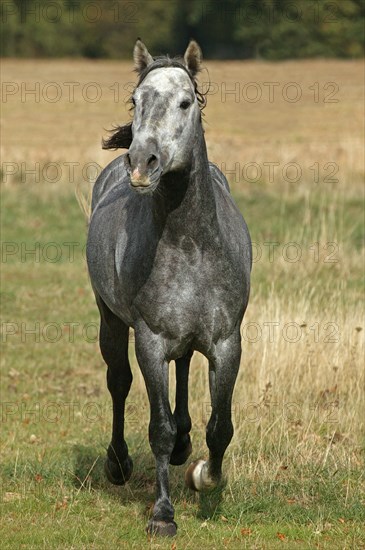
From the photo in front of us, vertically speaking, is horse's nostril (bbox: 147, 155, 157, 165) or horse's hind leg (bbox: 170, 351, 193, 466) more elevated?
horse's nostril (bbox: 147, 155, 157, 165)

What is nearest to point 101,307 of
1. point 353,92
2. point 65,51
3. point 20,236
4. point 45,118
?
point 20,236

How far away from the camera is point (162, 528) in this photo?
645cm

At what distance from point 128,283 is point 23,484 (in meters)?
1.93

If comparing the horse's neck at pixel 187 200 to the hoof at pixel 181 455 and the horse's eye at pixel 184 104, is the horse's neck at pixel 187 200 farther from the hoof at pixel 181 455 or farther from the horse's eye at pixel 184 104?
the hoof at pixel 181 455

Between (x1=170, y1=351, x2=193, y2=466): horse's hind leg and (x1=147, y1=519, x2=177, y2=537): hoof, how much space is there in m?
1.11

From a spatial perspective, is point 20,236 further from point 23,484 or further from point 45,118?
point 45,118

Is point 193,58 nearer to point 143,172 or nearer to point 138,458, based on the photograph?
point 143,172

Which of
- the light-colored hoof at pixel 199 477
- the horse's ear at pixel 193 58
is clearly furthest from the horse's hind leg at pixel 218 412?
the horse's ear at pixel 193 58

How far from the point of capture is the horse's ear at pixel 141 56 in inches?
248

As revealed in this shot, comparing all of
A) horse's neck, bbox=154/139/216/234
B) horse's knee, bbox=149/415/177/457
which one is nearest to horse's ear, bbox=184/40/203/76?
horse's neck, bbox=154/139/216/234

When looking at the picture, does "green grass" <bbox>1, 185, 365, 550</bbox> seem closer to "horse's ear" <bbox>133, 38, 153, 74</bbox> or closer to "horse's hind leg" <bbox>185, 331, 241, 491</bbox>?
"horse's hind leg" <bbox>185, 331, 241, 491</bbox>

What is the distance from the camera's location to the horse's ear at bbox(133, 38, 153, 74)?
6.31m

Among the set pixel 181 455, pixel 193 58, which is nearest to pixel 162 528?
pixel 181 455

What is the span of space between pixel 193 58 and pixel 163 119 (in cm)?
63
